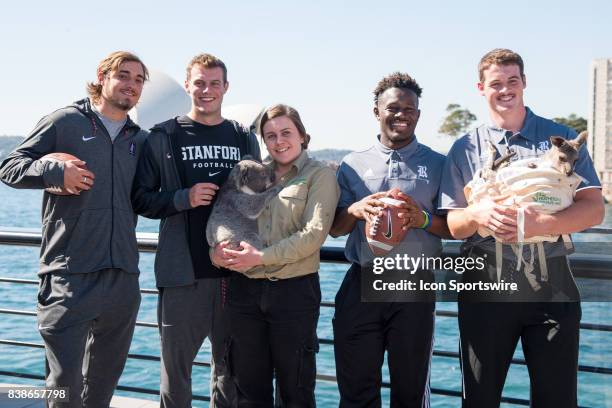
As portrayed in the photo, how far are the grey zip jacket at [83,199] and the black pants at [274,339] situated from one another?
63 centimetres

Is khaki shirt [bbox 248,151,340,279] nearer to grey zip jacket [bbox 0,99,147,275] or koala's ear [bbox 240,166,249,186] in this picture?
koala's ear [bbox 240,166,249,186]

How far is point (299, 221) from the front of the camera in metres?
2.96

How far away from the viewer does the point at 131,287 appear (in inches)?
122

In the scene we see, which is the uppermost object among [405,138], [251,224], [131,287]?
[405,138]

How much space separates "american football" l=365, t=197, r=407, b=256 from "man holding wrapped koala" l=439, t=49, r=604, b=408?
0.73 feet

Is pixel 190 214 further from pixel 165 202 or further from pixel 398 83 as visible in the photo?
pixel 398 83

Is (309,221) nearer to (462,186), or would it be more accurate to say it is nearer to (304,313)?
(304,313)

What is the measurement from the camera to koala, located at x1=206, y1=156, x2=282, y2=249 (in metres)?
2.99

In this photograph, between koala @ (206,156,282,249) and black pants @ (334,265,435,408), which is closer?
black pants @ (334,265,435,408)

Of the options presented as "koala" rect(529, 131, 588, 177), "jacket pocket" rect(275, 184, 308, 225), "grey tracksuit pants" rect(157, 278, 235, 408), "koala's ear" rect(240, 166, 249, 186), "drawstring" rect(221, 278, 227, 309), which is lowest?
"grey tracksuit pants" rect(157, 278, 235, 408)

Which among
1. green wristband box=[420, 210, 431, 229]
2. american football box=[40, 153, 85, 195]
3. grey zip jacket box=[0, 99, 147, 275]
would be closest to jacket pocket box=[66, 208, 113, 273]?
grey zip jacket box=[0, 99, 147, 275]

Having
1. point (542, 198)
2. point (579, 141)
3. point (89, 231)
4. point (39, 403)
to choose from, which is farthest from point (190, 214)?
point (579, 141)

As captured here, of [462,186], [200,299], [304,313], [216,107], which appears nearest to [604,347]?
[462,186]

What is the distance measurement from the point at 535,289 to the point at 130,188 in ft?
6.40
